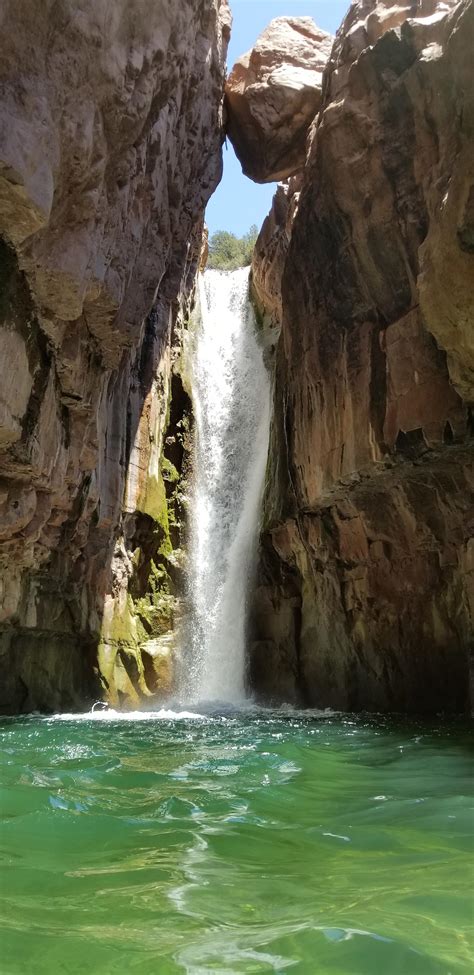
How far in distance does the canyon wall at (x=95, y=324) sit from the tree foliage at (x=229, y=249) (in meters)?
18.3

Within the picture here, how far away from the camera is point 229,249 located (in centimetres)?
4216

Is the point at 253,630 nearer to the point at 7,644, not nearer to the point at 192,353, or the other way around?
the point at 7,644

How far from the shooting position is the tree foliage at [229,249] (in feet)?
133

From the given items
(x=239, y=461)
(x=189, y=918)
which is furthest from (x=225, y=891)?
(x=239, y=461)

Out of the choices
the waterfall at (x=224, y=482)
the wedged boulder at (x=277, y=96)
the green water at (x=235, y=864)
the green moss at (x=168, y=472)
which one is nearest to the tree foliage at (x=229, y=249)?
the waterfall at (x=224, y=482)

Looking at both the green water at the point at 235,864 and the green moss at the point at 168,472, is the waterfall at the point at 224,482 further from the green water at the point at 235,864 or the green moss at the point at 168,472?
the green water at the point at 235,864

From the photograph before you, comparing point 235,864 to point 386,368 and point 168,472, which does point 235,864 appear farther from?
point 168,472

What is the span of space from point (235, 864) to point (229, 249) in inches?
1641

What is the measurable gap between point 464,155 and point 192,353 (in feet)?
55.0

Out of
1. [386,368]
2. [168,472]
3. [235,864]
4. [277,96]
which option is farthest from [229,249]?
[235,864]

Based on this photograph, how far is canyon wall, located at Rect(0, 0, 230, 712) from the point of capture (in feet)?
24.0

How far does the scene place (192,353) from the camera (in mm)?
25266

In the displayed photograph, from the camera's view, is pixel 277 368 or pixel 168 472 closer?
pixel 277 368

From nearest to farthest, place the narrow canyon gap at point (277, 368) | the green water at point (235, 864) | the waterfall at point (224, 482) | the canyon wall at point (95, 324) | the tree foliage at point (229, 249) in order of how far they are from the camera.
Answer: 1. the green water at point (235, 864)
2. the canyon wall at point (95, 324)
3. the narrow canyon gap at point (277, 368)
4. the waterfall at point (224, 482)
5. the tree foliage at point (229, 249)
